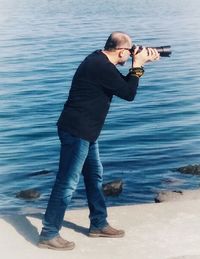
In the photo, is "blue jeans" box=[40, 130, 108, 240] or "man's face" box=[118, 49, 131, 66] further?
"blue jeans" box=[40, 130, 108, 240]

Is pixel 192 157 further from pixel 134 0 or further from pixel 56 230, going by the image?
pixel 134 0

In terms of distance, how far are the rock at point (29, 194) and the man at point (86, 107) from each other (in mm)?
6402

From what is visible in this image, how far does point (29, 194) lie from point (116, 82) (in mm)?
7217

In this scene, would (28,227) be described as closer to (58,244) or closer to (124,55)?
(58,244)

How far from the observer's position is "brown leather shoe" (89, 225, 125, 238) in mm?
6879

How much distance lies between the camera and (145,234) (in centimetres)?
695

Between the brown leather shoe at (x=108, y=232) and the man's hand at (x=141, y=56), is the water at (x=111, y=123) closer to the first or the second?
the brown leather shoe at (x=108, y=232)

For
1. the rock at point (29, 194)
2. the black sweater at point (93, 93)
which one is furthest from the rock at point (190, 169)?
the black sweater at point (93, 93)

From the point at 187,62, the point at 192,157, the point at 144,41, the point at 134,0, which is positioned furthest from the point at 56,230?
the point at 134,0

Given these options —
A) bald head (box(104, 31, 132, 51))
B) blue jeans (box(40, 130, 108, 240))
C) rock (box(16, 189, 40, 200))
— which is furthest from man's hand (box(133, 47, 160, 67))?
rock (box(16, 189, 40, 200))

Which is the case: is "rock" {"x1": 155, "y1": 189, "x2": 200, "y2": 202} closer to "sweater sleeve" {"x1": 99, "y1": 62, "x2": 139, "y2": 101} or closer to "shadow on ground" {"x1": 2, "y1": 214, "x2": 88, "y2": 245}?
"shadow on ground" {"x1": 2, "y1": 214, "x2": 88, "y2": 245}

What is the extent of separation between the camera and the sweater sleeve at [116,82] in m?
6.18

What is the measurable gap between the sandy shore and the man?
23cm

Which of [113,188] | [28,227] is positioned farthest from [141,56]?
[113,188]
